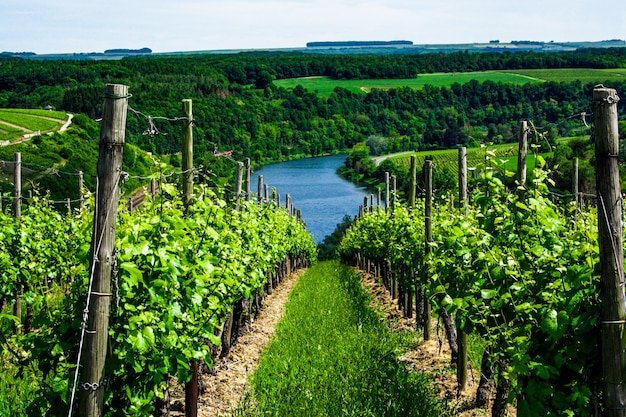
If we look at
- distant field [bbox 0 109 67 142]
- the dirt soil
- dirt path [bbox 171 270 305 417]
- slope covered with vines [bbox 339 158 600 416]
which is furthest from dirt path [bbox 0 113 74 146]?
slope covered with vines [bbox 339 158 600 416]

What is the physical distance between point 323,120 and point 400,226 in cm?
13781

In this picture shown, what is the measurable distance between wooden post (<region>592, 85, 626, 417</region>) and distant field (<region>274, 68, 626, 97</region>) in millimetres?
148469

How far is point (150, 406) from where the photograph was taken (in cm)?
518

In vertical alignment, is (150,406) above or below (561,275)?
below

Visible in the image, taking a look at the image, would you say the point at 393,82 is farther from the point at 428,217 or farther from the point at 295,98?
the point at 428,217

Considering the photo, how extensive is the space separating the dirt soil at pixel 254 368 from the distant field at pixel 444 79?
14087cm

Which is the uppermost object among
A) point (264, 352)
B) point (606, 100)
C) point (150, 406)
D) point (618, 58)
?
point (618, 58)

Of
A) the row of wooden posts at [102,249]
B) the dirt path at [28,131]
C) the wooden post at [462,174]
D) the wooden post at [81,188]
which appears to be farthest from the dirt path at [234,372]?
the dirt path at [28,131]

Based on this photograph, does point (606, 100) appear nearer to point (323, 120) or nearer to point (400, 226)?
point (400, 226)

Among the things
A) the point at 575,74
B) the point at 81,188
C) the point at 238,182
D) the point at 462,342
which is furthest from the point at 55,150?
the point at 575,74

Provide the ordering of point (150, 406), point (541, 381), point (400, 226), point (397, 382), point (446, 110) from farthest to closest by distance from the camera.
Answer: point (446, 110) → point (400, 226) → point (397, 382) → point (150, 406) → point (541, 381)

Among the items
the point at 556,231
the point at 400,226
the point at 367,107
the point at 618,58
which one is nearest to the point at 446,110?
the point at 367,107

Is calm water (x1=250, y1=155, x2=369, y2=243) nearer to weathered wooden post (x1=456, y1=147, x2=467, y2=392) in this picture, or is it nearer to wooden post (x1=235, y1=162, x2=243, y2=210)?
wooden post (x1=235, y1=162, x2=243, y2=210)

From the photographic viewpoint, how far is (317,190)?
106312mm
